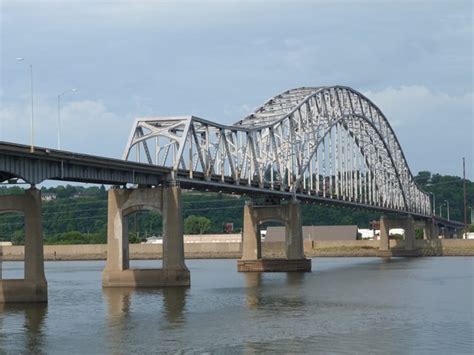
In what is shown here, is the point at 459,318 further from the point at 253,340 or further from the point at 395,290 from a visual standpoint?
the point at 395,290

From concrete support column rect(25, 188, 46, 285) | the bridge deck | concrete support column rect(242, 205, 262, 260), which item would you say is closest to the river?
concrete support column rect(25, 188, 46, 285)

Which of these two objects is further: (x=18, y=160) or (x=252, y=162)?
(x=252, y=162)

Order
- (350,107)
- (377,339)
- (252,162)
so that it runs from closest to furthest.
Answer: (377,339) < (252,162) < (350,107)

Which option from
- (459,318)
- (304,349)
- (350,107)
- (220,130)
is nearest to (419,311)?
(459,318)

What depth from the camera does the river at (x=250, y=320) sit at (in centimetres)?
5097

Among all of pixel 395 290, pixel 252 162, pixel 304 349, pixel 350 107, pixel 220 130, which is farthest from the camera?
pixel 350 107

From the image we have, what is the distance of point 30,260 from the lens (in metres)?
70.1

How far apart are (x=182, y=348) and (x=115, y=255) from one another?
42.8 metres

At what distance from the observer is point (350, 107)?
558 feet

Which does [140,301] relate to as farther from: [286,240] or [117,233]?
[286,240]

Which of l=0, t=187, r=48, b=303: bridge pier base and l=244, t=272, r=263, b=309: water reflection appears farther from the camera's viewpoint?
l=244, t=272, r=263, b=309: water reflection

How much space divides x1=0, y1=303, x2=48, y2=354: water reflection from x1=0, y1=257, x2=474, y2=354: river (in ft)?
0.24

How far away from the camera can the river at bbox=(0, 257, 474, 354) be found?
50969 millimetres

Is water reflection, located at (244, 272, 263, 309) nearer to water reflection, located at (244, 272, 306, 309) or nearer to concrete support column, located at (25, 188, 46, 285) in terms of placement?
water reflection, located at (244, 272, 306, 309)
